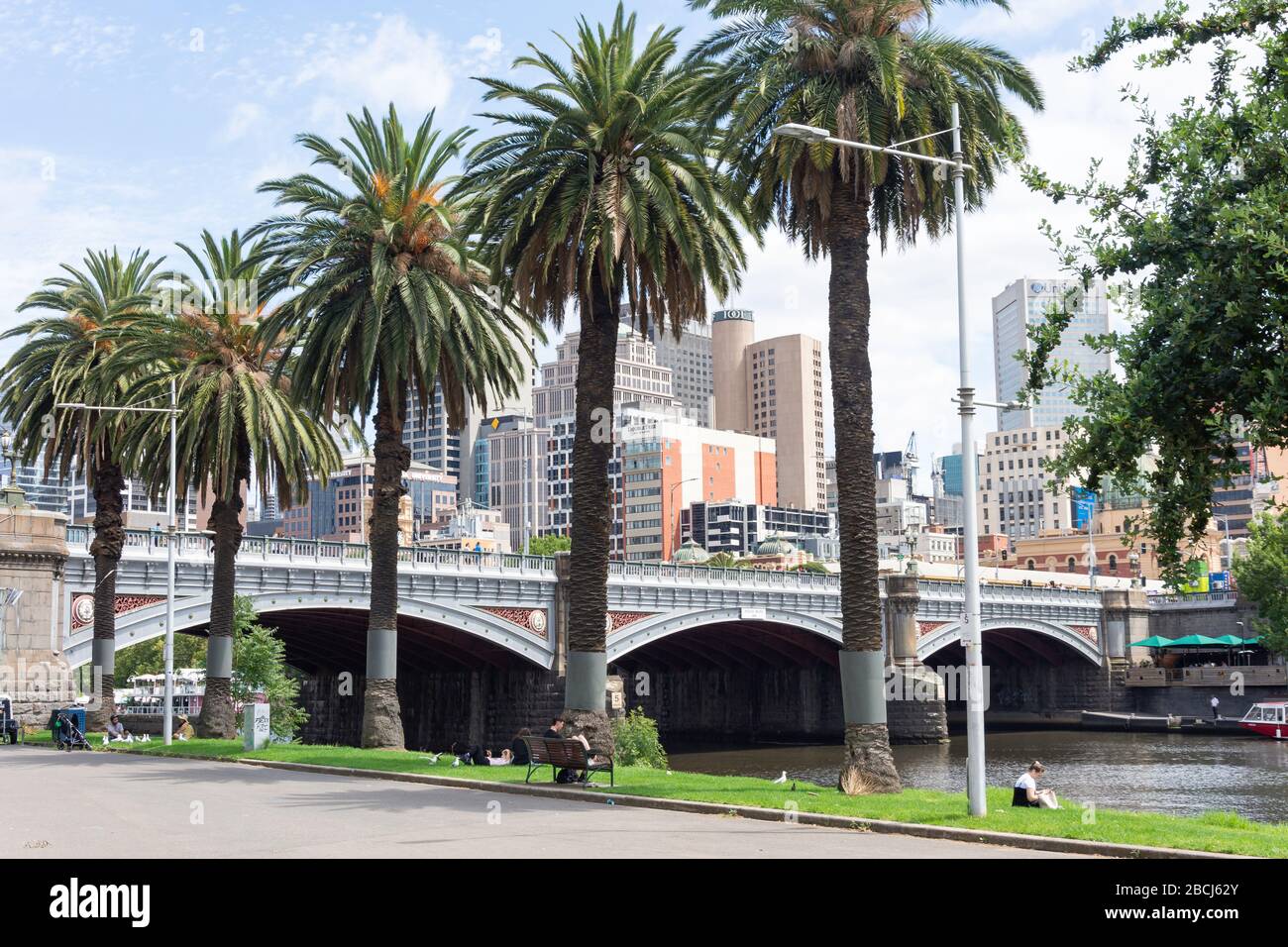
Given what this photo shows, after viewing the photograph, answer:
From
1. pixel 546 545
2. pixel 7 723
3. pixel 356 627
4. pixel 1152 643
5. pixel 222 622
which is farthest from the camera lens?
pixel 546 545

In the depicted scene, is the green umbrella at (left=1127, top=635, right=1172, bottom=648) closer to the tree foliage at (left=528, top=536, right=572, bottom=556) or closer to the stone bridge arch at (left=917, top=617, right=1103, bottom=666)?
the stone bridge arch at (left=917, top=617, right=1103, bottom=666)

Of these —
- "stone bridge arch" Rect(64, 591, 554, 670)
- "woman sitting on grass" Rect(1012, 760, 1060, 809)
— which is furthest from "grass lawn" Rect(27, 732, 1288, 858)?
"stone bridge arch" Rect(64, 591, 554, 670)

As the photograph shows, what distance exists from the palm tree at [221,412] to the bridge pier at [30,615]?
537 cm

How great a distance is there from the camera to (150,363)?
138 ft

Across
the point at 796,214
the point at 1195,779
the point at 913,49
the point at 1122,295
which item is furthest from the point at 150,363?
the point at 1195,779

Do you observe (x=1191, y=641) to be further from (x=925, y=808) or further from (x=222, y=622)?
(x=925, y=808)

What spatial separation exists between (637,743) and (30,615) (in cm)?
1986

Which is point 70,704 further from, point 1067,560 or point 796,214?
point 1067,560

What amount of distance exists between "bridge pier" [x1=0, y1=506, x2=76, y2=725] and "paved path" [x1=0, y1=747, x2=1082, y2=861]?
62.8 ft

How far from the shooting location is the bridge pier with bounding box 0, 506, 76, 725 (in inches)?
1652

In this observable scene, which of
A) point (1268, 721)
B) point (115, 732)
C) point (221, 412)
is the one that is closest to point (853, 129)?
point (221, 412)

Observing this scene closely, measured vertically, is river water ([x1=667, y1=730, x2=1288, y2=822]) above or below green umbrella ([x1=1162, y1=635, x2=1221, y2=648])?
below

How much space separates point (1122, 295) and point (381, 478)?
21.2 metres

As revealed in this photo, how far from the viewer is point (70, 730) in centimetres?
3669
